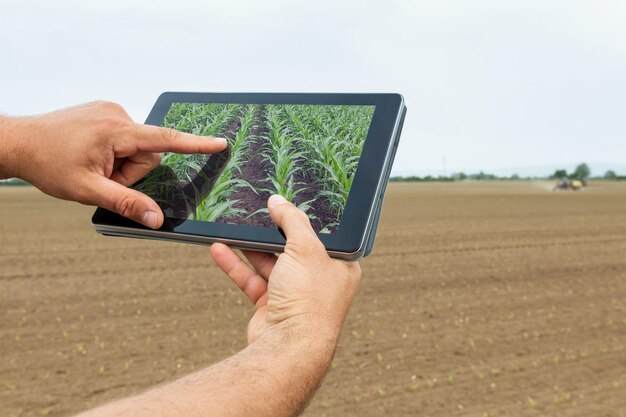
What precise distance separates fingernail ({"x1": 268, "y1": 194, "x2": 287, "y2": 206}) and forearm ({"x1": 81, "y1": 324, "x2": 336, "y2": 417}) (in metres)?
0.37

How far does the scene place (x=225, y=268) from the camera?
2074 millimetres

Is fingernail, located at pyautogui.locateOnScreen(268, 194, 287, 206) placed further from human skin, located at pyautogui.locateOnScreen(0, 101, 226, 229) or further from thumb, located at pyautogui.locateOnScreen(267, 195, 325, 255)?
human skin, located at pyautogui.locateOnScreen(0, 101, 226, 229)

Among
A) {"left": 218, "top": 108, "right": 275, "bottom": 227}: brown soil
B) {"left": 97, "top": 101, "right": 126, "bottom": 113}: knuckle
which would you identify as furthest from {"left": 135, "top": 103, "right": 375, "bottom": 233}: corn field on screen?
{"left": 97, "top": 101, "right": 126, "bottom": 113}: knuckle

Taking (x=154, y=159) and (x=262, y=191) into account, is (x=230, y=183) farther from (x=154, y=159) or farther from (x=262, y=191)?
(x=154, y=159)

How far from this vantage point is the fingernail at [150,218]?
6.08 feet

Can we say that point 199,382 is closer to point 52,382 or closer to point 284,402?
point 284,402

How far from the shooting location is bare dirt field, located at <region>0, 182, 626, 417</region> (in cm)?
546

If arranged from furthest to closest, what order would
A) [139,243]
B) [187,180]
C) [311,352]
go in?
1. [139,243]
2. [187,180]
3. [311,352]

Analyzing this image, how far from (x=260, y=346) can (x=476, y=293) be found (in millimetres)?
8377

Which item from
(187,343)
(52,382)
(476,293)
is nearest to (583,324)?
(476,293)

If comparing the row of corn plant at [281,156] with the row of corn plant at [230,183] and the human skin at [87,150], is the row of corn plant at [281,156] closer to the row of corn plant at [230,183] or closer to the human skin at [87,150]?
the row of corn plant at [230,183]

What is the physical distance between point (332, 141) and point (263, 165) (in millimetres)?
218

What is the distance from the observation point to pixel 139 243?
1476 cm

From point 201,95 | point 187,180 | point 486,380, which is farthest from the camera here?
point 486,380
